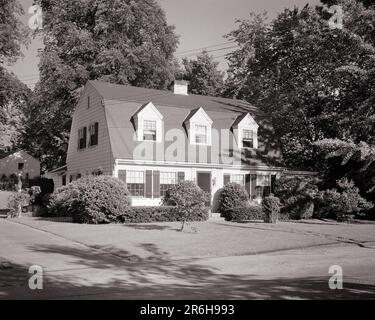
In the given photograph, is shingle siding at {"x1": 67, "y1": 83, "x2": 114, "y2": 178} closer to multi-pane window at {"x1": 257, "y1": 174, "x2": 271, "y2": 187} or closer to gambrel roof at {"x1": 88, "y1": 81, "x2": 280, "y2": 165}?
gambrel roof at {"x1": 88, "y1": 81, "x2": 280, "y2": 165}

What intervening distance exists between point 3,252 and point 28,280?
15.0 feet

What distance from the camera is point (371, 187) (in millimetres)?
28797

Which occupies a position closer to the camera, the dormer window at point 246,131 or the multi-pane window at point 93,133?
the multi-pane window at point 93,133

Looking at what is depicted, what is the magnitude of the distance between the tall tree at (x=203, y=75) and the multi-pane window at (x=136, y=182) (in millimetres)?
32378

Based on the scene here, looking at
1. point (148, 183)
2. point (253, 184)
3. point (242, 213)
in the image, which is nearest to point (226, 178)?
point (253, 184)

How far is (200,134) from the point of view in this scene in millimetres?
31219

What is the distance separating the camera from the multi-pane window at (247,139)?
33.0 meters

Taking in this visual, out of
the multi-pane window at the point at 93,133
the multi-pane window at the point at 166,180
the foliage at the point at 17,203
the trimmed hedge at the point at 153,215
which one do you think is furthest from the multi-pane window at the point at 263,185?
the foliage at the point at 17,203

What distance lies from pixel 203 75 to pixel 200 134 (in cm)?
3125

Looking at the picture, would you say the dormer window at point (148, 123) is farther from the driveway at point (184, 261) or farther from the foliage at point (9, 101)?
the foliage at point (9, 101)

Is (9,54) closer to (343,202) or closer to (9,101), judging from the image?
(9,101)
